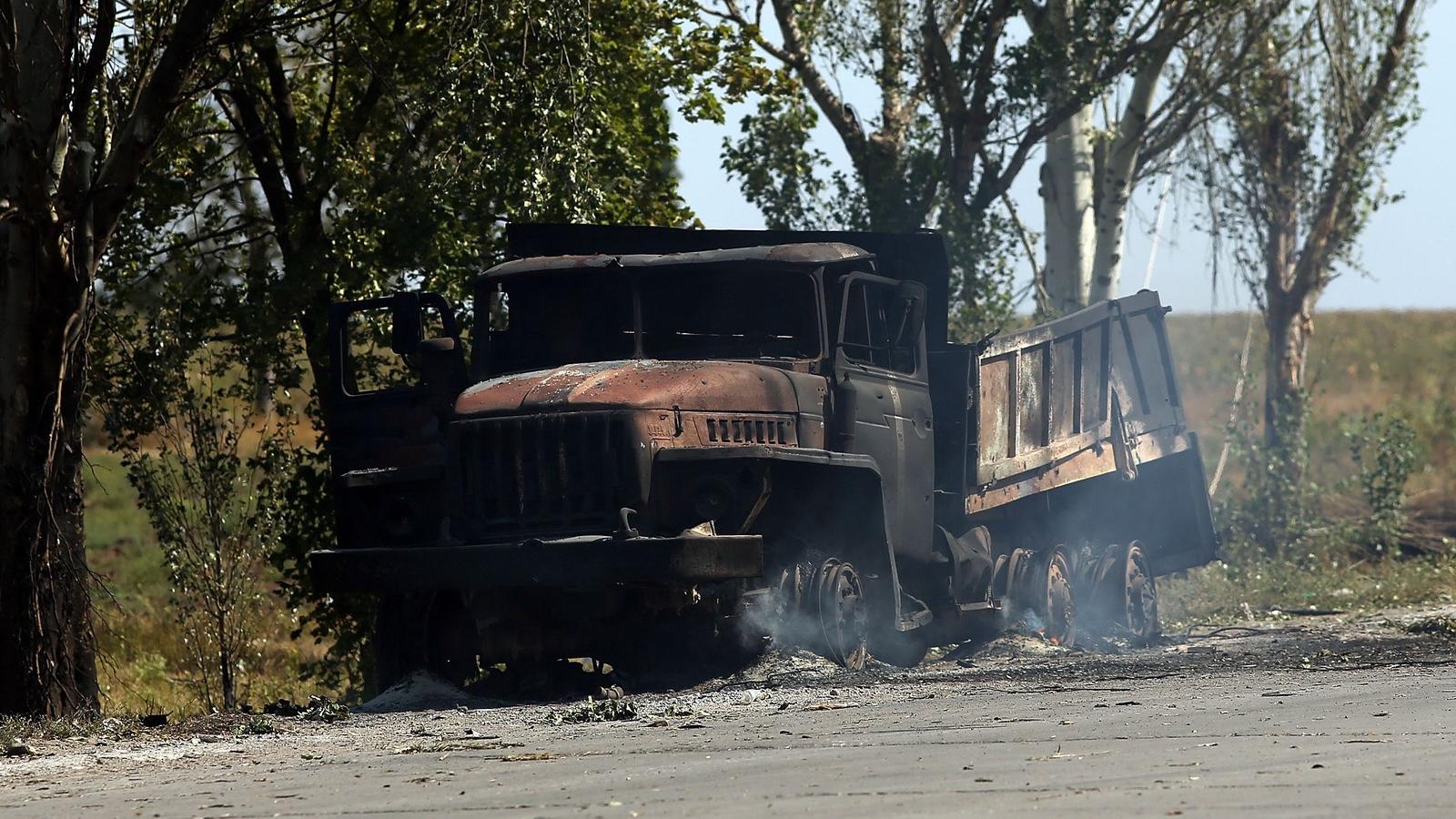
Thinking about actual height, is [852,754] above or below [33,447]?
below

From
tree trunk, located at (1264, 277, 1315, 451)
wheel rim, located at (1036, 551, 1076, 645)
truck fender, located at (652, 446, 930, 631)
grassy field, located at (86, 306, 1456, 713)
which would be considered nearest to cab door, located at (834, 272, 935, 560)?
truck fender, located at (652, 446, 930, 631)

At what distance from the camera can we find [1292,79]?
28.8 metres

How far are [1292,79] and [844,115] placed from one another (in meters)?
8.89

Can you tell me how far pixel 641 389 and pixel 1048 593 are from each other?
5798 mm

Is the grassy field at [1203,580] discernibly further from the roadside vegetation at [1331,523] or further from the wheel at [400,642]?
the wheel at [400,642]

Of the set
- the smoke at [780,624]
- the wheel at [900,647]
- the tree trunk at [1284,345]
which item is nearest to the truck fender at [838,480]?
the wheel at [900,647]

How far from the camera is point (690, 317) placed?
1263 centimetres

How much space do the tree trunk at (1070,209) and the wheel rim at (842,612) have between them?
1436 centimetres

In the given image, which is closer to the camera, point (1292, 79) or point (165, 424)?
point (165, 424)

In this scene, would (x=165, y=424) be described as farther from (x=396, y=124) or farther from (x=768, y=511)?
(x=768, y=511)

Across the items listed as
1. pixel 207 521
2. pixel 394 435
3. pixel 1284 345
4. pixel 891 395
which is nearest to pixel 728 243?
pixel 891 395

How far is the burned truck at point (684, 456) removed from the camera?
11.4 metres

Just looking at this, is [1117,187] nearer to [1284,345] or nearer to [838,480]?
[1284,345]

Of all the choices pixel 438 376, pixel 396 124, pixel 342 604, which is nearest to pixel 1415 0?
pixel 396 124
